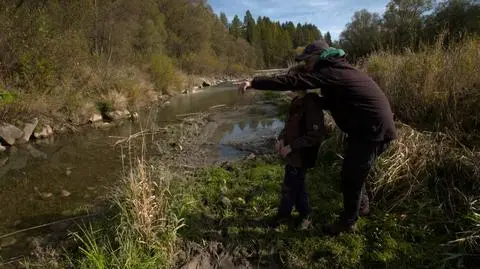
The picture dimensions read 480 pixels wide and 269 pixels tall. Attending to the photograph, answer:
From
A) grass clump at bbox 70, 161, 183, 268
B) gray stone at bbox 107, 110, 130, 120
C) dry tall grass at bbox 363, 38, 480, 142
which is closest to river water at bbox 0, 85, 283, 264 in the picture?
grass clump at bbox 70, 161, 183, 268

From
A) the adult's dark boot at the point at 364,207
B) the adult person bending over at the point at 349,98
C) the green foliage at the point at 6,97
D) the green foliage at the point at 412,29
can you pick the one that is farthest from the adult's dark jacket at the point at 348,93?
the green foliage at the point at 6,97

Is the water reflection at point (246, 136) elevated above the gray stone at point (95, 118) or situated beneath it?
situated beneath

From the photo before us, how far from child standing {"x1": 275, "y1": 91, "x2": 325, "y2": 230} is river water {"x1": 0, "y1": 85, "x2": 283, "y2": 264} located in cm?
172

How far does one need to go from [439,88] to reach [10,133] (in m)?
11.0

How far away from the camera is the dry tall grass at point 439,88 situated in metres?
5.09

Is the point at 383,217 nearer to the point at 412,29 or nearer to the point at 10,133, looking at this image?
the point at 412,29

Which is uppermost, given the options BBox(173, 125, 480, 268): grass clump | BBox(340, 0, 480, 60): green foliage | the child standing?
BBox(340, 0, 480, 60): green foliage

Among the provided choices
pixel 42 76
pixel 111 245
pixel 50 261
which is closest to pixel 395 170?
pixel 111 245

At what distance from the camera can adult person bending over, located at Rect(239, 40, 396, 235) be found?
3211mm

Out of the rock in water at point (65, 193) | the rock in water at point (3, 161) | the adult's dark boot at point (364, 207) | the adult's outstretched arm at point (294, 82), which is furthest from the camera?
the rock in water at point (3, 161)

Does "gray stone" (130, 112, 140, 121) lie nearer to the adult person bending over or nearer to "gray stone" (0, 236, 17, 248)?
"gray stone" (0, 236, 17, 248)

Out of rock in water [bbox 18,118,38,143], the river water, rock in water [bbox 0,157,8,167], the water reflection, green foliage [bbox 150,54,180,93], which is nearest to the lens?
the river water

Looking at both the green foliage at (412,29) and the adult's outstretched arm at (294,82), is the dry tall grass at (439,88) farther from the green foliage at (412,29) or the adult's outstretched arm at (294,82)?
the adult's outstretched arm at (294,82)

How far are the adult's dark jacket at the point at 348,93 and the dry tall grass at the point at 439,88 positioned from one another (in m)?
2.34
